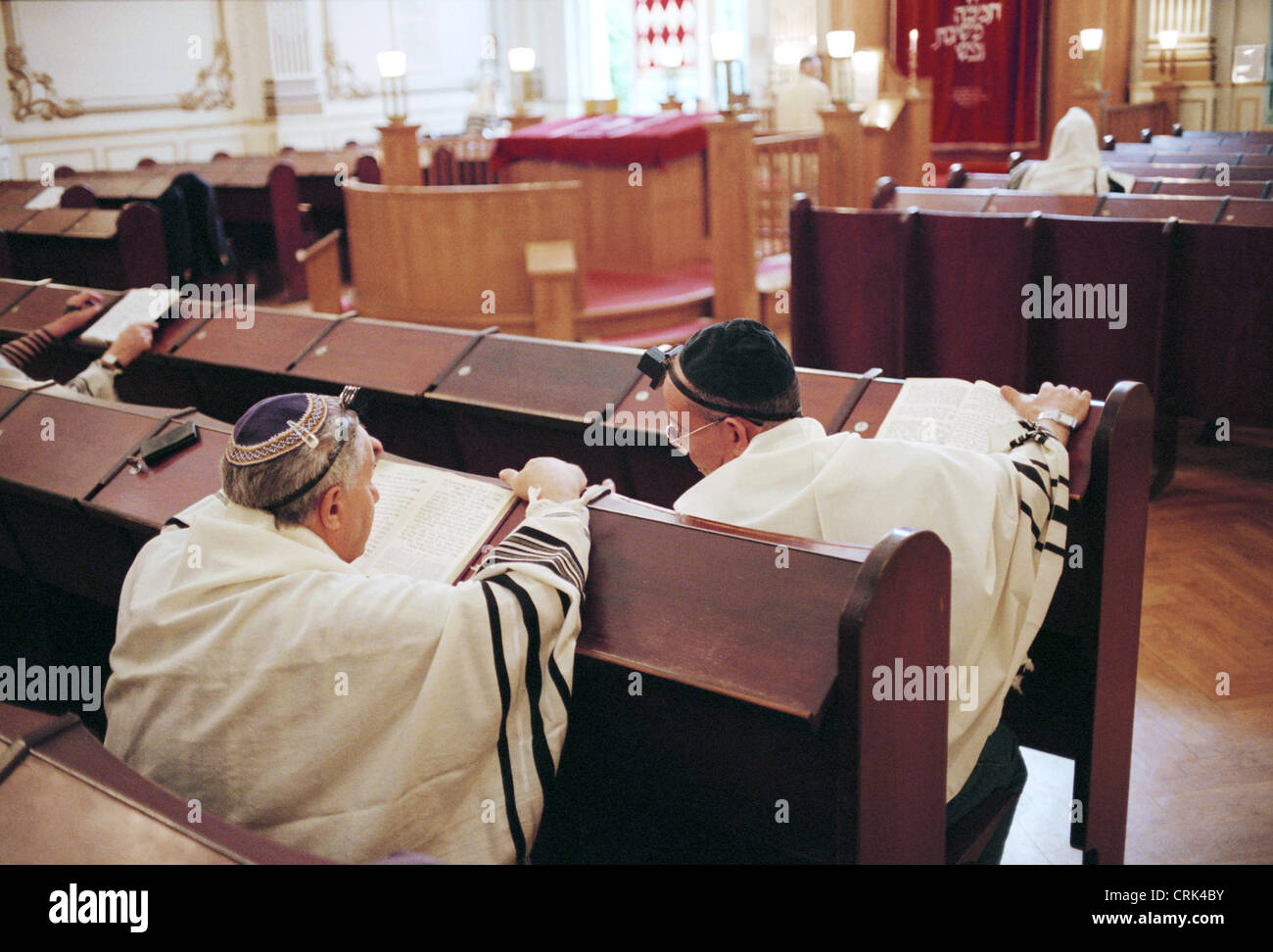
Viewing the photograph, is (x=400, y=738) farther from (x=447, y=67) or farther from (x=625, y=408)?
(x=447, y=67)

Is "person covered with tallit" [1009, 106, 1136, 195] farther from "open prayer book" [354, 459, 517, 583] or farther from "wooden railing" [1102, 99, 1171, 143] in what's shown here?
"wooden railing" [1102, 99, 1171, 143]

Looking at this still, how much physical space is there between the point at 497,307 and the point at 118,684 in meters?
4.87

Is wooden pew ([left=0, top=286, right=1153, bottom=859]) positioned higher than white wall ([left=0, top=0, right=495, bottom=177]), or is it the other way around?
white wall ([left=0, top=0, right=495, bottom=177])

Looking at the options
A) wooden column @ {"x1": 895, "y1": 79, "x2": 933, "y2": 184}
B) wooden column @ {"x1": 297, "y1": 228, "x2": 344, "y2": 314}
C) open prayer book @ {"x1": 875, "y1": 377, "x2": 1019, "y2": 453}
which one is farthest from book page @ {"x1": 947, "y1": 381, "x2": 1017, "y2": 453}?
wooden column @ {"x1": 895, "y1": 79, "x2": 933, "y2": 184}

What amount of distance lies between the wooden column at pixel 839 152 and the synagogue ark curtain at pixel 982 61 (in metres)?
5.41

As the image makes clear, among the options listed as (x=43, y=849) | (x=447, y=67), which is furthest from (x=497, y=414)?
(x=447, y=67)

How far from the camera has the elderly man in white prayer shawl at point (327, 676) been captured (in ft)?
4.77

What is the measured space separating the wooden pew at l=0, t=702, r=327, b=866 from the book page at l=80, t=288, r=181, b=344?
2.94 m

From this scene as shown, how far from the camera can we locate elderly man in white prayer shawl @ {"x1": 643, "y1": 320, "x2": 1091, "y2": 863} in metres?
1.75

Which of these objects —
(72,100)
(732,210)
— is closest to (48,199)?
(72,100)

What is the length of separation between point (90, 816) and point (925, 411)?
1791mm

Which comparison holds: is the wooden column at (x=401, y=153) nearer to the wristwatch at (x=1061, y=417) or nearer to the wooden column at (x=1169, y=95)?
the wristwatch at (x=1061, y=417)

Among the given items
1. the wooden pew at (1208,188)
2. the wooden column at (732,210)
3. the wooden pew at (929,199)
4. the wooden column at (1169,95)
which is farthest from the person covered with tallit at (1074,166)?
the wooden column at (1169,95)
